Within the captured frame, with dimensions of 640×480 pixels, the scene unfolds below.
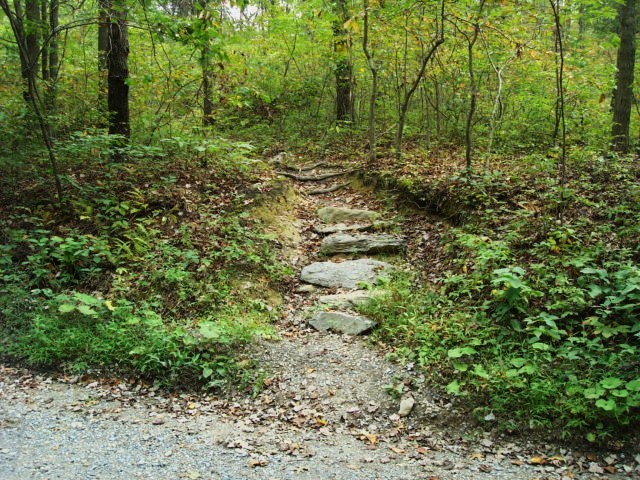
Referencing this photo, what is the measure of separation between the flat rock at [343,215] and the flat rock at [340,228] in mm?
250

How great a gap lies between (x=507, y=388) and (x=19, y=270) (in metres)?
6.82

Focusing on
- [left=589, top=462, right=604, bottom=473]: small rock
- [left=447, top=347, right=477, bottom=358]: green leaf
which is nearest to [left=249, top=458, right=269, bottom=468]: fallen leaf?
[left=447, top=347, right=477, bottom=358]: green leaf

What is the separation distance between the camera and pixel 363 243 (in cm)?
834

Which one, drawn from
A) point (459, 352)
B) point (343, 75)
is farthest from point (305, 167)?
point (459, 352)

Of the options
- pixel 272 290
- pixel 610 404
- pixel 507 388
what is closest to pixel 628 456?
pixel 610 404

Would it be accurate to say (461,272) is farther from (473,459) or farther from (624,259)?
(473,459)

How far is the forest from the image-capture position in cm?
491

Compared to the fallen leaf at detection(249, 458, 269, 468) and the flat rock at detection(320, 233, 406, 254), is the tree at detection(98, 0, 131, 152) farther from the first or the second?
the fallen leaf at detection(249, 458, 269, 468)

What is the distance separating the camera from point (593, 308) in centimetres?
507

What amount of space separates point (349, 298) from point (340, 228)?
102 inches

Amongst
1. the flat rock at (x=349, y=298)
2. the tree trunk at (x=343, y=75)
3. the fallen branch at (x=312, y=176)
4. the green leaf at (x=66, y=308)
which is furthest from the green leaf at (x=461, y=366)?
the tree trunk at (x=343, y=75)

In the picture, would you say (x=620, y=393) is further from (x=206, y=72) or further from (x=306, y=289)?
(x=206, y=72)

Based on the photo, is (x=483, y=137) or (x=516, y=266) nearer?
(x=516, y=266)

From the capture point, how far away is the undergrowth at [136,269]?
216 inches
